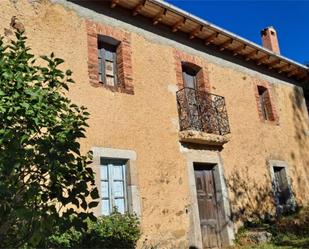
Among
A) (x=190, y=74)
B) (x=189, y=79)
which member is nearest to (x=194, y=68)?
(x=190, y=74)

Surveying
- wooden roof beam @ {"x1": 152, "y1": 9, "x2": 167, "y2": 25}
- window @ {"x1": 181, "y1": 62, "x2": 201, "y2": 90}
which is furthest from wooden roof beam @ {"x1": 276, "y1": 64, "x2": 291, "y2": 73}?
wooden roof beam @ {"x1": 152, "y1": 9, "x2": 167, "y2": 25}

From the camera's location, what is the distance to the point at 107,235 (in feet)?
22.9

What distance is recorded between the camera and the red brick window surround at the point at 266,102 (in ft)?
42.9

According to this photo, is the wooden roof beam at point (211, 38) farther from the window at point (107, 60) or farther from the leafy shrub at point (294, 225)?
the leafy shrub at point (294, 225)

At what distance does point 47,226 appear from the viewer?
3.45 m

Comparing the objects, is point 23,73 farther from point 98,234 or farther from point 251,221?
point 251,221

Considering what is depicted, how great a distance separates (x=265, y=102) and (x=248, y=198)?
4008mm

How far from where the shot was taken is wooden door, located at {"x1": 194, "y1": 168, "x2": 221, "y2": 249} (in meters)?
9.48

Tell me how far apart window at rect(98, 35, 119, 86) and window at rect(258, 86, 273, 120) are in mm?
6160

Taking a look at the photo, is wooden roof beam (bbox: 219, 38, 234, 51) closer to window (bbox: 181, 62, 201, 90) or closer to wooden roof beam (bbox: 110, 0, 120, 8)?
window (bbox: 181, 62, 201, 90)

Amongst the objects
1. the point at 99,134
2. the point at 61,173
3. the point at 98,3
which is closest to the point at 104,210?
the point at 99,134

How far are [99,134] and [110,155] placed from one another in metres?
0.49

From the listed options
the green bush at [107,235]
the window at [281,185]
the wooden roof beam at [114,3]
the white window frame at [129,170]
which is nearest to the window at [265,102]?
the window at [281,185]

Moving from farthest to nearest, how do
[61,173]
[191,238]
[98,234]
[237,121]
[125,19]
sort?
1. [237,121]
2. [125,19]
3. [191,238]
4. [98,234]
5. [61,173]
